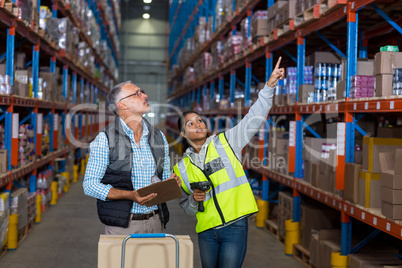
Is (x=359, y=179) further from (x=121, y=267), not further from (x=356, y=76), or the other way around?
(x=121, y=267)

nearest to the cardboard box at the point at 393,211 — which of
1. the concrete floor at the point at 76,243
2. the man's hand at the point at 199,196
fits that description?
the man's hand at the point at 199,196

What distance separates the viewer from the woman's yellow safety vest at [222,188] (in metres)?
2.96

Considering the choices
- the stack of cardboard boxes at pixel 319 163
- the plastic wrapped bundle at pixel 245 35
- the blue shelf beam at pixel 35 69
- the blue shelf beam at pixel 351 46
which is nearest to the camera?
the blue shelf beam at pixel 351 46

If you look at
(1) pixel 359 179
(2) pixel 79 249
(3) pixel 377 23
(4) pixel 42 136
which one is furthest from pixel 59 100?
(1) pixel 359 179

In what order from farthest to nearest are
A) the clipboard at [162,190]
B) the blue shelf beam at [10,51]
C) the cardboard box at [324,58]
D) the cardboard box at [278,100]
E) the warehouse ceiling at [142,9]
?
the warehouse ceiling at [142,9]
the cardboard box at [278,100]
the blue shelf beam at [10,51]
the cardboard box at [324,58]
the clipboard at [162,190]

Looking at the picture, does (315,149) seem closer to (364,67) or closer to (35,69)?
(364,67)

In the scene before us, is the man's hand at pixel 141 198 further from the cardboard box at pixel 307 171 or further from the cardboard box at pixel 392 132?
the cardboard box at pixel 307 171

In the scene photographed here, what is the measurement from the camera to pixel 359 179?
4059 millimetres

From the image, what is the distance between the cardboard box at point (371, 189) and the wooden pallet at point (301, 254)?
152cm

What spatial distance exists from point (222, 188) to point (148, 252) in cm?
70

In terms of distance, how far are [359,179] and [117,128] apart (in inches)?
87.3

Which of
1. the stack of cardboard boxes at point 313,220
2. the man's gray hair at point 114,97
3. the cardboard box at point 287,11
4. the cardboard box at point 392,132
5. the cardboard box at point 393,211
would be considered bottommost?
the stack of cardboard boxes at point 313,220

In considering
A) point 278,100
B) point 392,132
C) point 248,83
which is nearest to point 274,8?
point 278,100

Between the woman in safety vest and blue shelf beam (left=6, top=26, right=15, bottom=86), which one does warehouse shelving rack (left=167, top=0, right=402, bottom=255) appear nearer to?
the woman in safety vest
